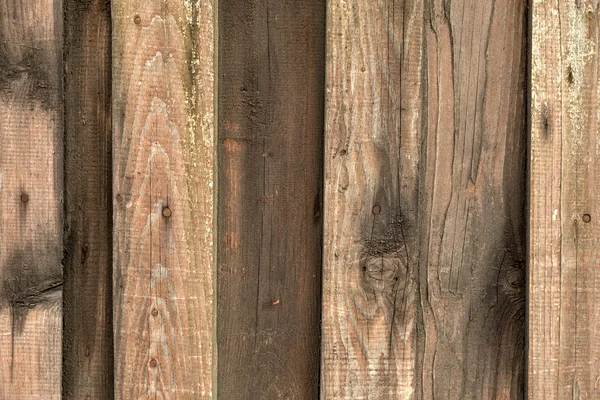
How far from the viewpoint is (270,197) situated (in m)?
2.38

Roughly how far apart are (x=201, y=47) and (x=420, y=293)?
113cm

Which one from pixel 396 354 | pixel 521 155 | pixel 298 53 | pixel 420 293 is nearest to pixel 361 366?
pixel 396 354

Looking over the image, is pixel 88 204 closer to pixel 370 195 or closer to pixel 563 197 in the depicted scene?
pixel 370 195

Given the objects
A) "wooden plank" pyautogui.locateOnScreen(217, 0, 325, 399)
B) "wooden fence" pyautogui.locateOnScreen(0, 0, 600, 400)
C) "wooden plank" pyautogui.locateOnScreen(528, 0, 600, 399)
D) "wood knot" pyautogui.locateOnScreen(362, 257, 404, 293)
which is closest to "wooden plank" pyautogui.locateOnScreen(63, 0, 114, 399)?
"wooden fence" pyautogui.locateOnScreen(0, 0, 600, 400)

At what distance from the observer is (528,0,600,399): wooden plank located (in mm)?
2348

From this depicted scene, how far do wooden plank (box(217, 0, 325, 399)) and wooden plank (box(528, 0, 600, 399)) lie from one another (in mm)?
760

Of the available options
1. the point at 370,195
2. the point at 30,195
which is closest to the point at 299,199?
the point at 370,195

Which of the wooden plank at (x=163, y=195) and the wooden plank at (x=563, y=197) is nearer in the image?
the wooden plank at (x=163, y=195)

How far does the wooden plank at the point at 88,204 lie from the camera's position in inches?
91.3

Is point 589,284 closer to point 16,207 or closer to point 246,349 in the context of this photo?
point 246,349

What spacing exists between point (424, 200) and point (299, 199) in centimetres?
44

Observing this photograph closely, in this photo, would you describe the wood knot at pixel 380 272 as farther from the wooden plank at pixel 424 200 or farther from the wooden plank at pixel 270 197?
the wooden plank at pixel 270 197

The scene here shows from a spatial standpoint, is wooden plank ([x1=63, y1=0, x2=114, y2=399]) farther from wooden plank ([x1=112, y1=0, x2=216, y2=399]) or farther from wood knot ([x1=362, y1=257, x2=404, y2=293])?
wood knot ([x1=362, y1=257, x2=404, y2=293])

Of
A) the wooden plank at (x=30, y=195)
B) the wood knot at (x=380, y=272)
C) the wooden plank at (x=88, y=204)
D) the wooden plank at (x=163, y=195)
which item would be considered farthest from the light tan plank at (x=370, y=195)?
the wooden plank at (x=30, y=195)
